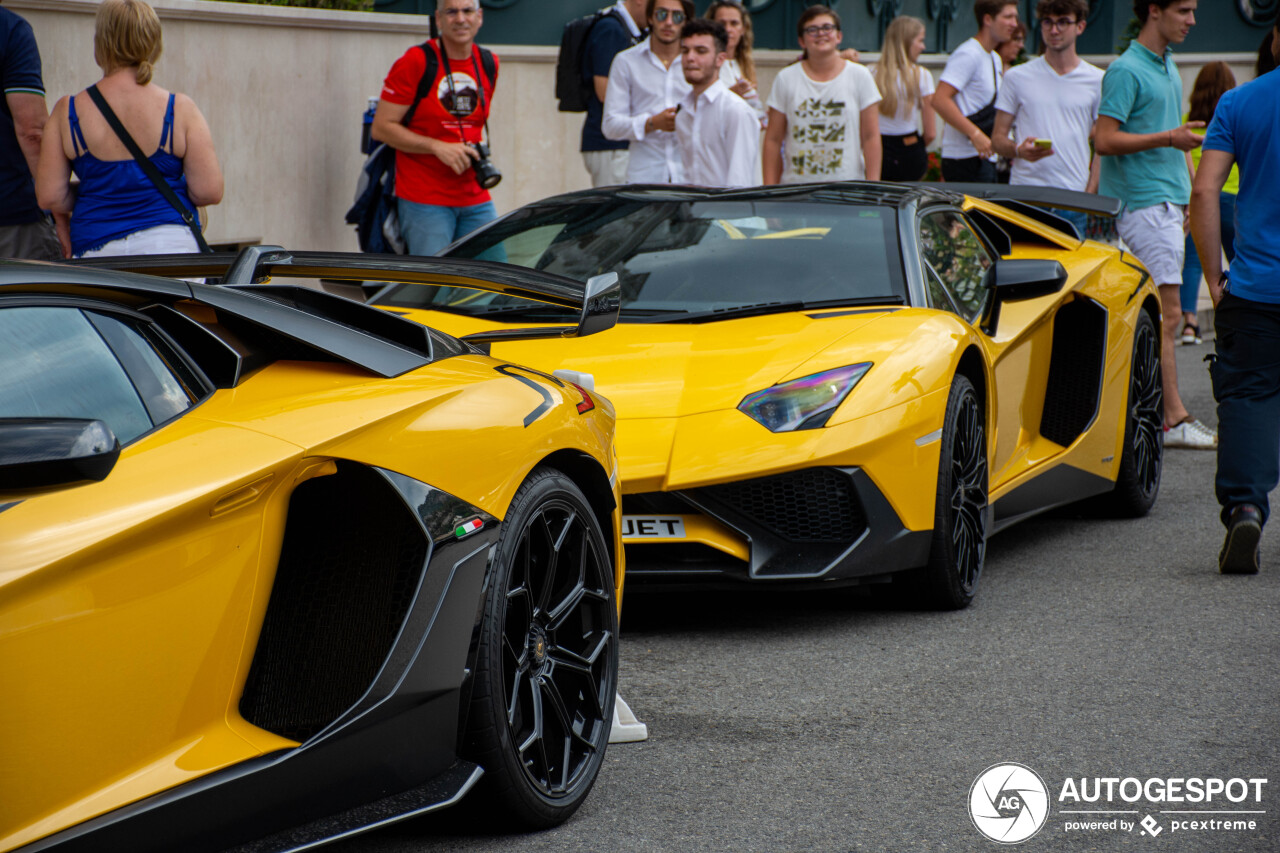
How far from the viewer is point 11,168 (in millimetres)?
6434

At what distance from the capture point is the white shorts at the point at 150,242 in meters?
5.97

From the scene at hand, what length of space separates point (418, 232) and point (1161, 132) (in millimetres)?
3815

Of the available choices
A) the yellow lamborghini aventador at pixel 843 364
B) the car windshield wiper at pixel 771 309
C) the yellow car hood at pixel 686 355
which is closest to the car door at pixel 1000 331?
the yellow lamborghini aventador at pixel 843 364

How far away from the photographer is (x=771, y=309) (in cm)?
537

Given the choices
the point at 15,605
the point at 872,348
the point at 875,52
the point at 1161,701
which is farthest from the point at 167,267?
the point at 875,52

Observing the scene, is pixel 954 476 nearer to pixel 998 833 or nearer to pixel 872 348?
pixel 872 348

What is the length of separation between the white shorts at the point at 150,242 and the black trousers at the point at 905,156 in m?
5.81

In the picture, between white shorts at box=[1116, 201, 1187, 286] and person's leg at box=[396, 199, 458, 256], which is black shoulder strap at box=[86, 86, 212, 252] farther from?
white shorts at box=[1116, 201, 1187, 286]

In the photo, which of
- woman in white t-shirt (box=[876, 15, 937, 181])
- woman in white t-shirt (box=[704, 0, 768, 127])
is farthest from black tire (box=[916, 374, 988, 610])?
woman in white t-shirt (box=[876, 15, 937, 181])

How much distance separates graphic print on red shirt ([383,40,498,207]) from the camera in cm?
815

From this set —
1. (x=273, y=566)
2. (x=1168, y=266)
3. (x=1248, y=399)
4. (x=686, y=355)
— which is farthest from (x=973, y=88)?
(x=273, y=566)

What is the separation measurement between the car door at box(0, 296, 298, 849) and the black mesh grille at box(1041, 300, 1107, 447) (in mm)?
4255

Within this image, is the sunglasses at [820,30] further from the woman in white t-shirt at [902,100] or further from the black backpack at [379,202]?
the woman in white t-shirt at [902,100]

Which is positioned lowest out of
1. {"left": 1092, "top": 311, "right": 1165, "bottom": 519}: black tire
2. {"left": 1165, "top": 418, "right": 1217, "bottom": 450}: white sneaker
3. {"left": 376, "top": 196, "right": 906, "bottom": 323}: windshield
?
{"left": 1165, "top": 418, "right": 1217, "bottom": 450}: white sneaker
